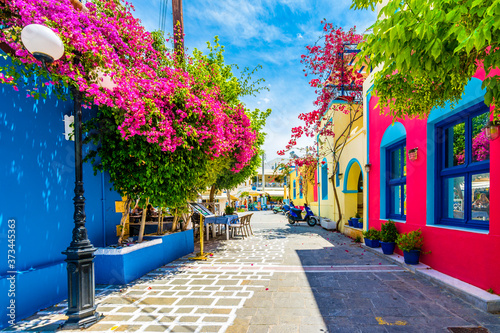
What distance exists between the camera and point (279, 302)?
3941 millimetres

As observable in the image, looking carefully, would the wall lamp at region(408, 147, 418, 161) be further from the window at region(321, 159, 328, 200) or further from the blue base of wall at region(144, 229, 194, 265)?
the window at region(321, 159, 328, 200)

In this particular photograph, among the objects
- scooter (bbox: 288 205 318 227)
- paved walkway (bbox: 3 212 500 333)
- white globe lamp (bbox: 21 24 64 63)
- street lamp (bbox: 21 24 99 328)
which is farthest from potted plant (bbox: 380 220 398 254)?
scooter (bbox: 288 205 318 227)

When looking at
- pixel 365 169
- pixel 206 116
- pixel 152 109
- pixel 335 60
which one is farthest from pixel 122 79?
pixel 335 60

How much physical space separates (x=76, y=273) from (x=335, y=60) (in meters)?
10.5

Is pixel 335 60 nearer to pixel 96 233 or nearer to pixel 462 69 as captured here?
pixel 462 69

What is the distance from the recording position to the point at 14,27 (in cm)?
316

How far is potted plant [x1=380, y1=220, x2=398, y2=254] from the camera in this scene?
6.51 meters

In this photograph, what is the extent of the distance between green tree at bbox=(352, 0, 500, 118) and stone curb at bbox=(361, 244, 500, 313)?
2577 millimetres

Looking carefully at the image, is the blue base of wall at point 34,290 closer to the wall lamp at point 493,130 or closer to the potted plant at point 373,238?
the wall lamp at point 493,130

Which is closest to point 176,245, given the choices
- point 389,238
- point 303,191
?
point 389,238

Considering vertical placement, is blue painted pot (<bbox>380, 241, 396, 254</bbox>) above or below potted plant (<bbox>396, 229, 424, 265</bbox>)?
below

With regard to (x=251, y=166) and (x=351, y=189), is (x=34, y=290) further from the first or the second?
(x=351, y=189)

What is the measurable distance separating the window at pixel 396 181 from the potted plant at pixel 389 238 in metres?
0.36

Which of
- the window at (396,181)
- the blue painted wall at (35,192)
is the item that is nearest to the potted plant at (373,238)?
the window at (396,181)
